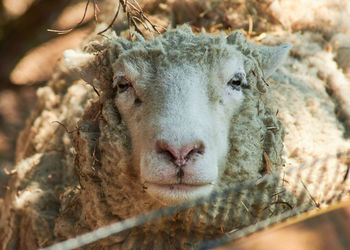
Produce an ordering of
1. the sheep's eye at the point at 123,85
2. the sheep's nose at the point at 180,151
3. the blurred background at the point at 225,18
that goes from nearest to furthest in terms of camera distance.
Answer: the sheep's nose at the point at 180,151, the sheep's eye at the point at 123,85, the blurred background at the point at 225,18

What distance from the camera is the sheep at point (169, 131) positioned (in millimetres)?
2258

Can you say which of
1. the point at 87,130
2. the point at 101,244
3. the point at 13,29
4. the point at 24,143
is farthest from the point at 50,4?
the point at 101,244

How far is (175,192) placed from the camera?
2250mm

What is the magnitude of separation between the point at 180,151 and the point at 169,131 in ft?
0.36

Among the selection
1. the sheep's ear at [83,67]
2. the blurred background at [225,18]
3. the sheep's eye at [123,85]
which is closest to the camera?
the sheep's eye at [123,85]

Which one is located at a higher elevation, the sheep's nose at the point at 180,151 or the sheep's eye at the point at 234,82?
the sheep's eye at the point at 234,82

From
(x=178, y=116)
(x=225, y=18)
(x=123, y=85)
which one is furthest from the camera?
(x=225, y=18)

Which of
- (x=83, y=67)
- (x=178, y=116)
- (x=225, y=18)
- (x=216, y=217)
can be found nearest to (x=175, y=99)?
(x=178, y=116)

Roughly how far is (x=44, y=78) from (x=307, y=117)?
4376mm

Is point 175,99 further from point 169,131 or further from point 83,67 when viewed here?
point 83,67

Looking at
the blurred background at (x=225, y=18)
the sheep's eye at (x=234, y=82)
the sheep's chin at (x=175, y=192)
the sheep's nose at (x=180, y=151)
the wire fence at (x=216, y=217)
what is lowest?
the wire fence at (x=216, y=217)

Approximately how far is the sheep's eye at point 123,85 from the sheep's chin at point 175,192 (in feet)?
1.93

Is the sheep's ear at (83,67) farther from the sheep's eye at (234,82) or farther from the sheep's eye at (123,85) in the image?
the sheep's eye at (234,82)

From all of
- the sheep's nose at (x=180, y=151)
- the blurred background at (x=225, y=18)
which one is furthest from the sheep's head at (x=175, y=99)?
the blurred background at (x=225, y=18)
